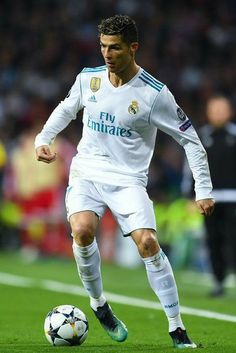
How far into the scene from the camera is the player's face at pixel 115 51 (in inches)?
312

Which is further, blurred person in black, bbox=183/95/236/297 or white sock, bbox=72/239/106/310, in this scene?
blurred person in black, bbox=183/95/236/297

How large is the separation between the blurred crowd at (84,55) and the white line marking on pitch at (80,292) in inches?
198

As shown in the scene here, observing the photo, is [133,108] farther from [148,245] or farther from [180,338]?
[180,338]

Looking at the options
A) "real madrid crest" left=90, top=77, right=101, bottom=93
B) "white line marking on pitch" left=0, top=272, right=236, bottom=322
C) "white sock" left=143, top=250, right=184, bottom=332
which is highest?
"real madrid crest" left=90, top=77, right=101, bottom=93

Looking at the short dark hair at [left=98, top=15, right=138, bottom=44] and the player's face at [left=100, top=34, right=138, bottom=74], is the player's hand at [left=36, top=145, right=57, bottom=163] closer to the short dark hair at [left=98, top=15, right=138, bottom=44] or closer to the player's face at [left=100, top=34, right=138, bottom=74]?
the player's face at [left=100, top=34, right=138, bottom=74]

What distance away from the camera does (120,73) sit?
8.09 m

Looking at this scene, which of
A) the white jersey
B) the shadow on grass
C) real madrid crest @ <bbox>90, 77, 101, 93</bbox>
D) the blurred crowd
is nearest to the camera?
the shadow on grass

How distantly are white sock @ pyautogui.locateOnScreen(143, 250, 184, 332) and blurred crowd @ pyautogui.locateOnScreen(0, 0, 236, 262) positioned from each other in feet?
37.8

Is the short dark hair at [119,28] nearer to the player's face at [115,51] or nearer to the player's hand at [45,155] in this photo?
the player's face at [115,51]

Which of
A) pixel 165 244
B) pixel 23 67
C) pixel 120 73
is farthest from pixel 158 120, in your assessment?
pixel 23 67

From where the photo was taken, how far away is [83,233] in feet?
26.2

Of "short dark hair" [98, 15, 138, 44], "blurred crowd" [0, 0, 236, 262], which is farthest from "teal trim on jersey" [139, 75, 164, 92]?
"blurred crowd" [0, 0, 236, 262]

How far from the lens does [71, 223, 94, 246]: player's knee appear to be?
315 inches

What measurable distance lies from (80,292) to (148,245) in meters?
5.22
